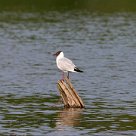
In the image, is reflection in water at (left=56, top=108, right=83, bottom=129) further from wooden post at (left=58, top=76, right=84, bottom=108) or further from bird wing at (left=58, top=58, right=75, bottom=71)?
bird wing at (left=58, top=58, right=75, bottom=71)

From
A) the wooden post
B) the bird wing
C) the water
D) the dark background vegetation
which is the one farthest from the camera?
the dark background vegetation

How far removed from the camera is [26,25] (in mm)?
59344

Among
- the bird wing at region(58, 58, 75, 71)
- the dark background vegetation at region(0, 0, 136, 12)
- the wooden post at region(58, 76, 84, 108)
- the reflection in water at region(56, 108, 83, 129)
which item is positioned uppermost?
the dark background vegetation at region(0, 0, 136, 12)

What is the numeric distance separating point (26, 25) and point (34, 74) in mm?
25993

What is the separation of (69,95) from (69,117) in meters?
1.56

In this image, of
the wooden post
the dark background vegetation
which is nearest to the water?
the wooden post

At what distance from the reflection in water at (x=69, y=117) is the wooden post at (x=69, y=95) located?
0.27 m

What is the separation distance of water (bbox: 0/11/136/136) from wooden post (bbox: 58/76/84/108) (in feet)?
1.39

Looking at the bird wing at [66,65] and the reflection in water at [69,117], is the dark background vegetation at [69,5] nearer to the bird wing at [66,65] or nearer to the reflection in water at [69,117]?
the bird wing at [66,65]

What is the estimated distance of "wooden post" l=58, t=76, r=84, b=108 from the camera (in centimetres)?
2417

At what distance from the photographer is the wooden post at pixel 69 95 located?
79.3 ft

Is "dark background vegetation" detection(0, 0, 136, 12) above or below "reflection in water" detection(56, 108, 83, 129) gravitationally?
above

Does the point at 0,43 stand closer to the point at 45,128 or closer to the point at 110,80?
the point at 110,80

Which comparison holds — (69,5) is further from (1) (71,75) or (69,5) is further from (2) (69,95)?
(2) (69,95)
